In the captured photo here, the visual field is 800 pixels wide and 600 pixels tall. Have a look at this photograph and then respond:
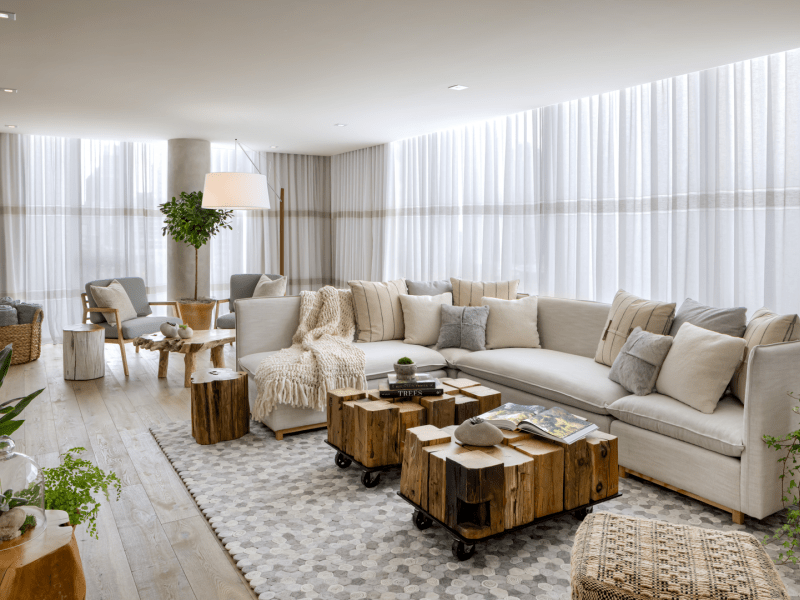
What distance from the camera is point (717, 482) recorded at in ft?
9.03

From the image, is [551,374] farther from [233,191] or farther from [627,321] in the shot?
[233,191]

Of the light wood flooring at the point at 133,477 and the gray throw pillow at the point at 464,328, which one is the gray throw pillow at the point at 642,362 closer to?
the gray throw pillow at the point at 464,328

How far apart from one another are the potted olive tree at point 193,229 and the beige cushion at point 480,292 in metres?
3.01

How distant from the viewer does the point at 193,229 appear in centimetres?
651

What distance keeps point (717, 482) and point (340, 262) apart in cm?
631

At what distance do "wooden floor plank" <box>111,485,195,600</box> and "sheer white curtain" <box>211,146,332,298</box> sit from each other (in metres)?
5.32

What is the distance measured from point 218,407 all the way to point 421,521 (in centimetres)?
166

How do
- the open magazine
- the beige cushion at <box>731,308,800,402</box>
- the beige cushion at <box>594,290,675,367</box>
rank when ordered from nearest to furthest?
1. the open magazine
2. the beige cushion at <box>731,308,800,402</box>
3. the beige cushion at <box>594,290,675,367</box>

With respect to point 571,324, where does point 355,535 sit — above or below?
below

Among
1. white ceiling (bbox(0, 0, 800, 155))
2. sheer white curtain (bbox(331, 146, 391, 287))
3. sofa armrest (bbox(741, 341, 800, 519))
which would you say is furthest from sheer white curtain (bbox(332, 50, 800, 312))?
sofa armrest (bbox(741, 341, 800, 519))

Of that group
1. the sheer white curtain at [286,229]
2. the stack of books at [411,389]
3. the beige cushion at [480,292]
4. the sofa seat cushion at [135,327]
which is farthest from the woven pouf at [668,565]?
the sheer white curtain at [286,229]

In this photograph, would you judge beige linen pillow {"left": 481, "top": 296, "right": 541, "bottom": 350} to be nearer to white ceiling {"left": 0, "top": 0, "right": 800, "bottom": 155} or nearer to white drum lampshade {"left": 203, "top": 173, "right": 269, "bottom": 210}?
white ceiling {"left": 0, "top": 0, "right": 800, "bottom": 155}

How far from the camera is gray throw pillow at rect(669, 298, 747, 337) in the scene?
320 centimetres

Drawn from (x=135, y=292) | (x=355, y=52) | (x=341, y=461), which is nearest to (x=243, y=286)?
(x=135, y=292)
